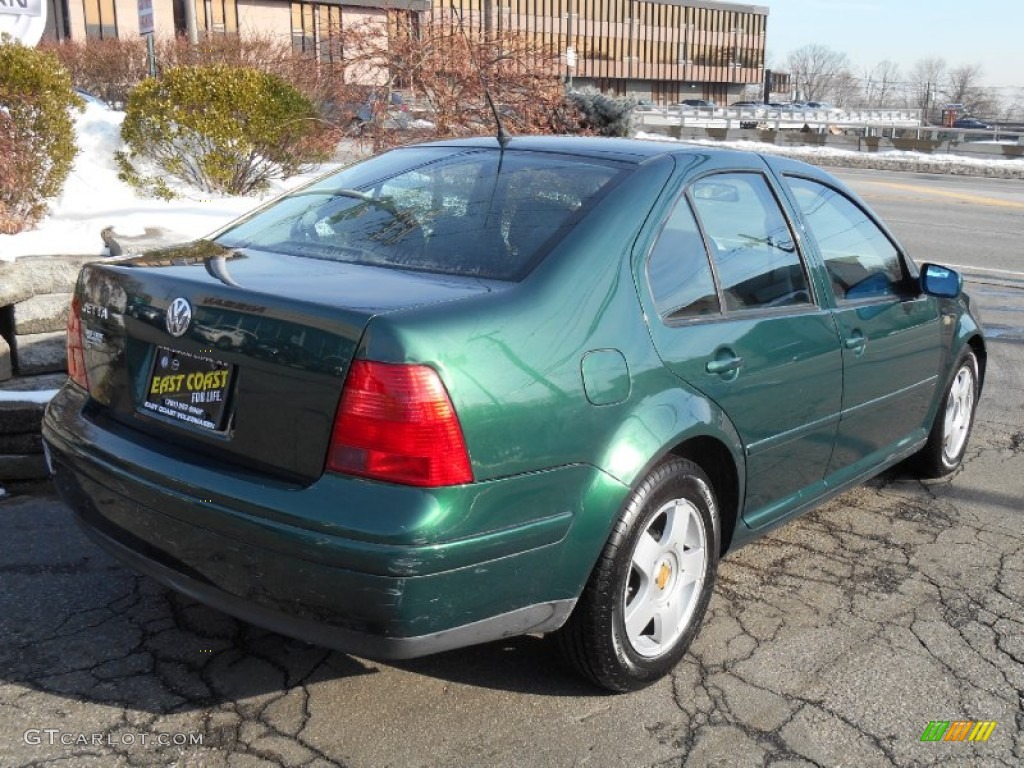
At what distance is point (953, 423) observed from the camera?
528cm

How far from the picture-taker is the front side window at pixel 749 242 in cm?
364

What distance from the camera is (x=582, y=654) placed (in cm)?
315

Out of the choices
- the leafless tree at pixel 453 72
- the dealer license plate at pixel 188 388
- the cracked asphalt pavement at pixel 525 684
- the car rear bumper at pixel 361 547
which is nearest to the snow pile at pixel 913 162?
the leafless tree at pixel 453 72

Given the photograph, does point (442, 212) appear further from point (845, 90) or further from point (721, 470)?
point (845, 90)

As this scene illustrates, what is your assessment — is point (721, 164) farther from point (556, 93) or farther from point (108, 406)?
point (556, 93)

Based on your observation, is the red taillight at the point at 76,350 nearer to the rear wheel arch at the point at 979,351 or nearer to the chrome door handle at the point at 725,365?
the chrome door handle at the point at 725,365

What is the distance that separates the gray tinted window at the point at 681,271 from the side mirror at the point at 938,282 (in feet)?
4.90

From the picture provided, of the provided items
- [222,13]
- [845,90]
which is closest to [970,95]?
[845,90]

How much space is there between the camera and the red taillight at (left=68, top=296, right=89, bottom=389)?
3.38m

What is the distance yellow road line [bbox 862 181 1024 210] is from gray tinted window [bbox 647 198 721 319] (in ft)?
60.7

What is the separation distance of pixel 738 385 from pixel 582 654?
98 cm


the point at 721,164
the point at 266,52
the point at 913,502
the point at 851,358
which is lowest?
the point at 913,502

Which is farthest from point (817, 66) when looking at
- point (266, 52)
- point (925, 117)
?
point (266, 52)

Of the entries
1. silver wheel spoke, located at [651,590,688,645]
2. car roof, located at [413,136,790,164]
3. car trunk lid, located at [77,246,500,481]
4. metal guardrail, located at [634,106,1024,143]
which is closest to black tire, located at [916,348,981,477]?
car roof, located at [413,136,790,164]
